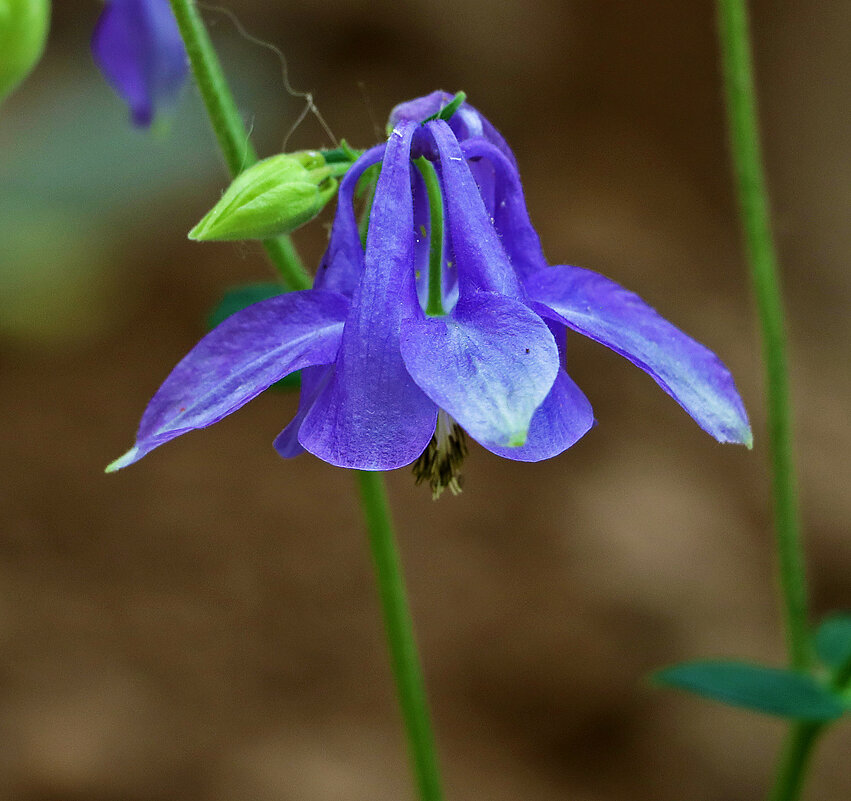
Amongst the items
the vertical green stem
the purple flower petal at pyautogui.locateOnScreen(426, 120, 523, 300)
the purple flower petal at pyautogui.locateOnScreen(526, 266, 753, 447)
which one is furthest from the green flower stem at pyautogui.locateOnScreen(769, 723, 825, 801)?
the purple flower petal at pyautogui.locateOnScreen(426, 120, 523, 300)

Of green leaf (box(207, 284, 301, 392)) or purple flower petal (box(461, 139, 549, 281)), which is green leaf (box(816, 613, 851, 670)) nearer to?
purple flower petal (box(461, 139, 549, 281))

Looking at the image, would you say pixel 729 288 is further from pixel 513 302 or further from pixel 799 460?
pixel 513 302

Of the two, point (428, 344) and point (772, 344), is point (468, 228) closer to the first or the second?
point (428, 344)

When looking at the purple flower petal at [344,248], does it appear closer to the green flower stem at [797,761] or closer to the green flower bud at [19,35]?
the green flower bud at [19,35]

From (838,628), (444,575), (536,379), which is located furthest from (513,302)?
(444,575)

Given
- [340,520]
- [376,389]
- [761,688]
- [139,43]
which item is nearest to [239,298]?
[139,43]
